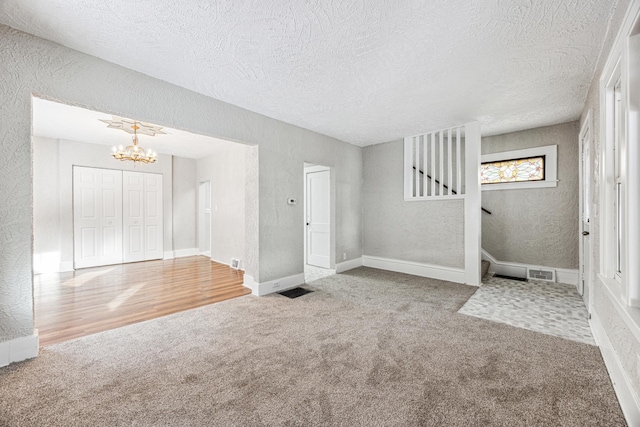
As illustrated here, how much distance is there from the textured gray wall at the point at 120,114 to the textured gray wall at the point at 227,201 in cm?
169

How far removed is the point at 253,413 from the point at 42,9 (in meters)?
3.05

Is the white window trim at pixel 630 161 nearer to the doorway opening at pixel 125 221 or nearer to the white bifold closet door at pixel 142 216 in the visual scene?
the doorway opening at pixel 125 221

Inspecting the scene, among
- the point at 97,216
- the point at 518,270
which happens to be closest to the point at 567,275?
the point at 518,270

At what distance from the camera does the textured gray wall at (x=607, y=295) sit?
157 centimetres

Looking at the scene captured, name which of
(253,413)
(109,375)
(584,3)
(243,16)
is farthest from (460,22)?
(109,375)

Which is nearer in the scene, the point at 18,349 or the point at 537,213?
the point at 18,349

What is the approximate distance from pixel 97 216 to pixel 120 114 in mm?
4470

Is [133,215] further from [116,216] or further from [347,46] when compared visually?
[347,46]

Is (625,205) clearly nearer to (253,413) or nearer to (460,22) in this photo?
(460,22)

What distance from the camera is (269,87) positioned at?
3.03 metres

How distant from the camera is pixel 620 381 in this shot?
5.59ft

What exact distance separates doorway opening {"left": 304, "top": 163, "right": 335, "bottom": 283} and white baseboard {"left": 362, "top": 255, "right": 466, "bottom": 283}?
927 millimetres

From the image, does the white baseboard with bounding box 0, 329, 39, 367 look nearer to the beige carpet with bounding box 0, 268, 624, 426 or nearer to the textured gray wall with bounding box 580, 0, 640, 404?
the beige carpet with bounding box 0, 268, 624, 426

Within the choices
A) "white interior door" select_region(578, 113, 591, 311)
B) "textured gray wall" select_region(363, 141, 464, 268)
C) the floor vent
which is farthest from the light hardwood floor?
the floor vent
